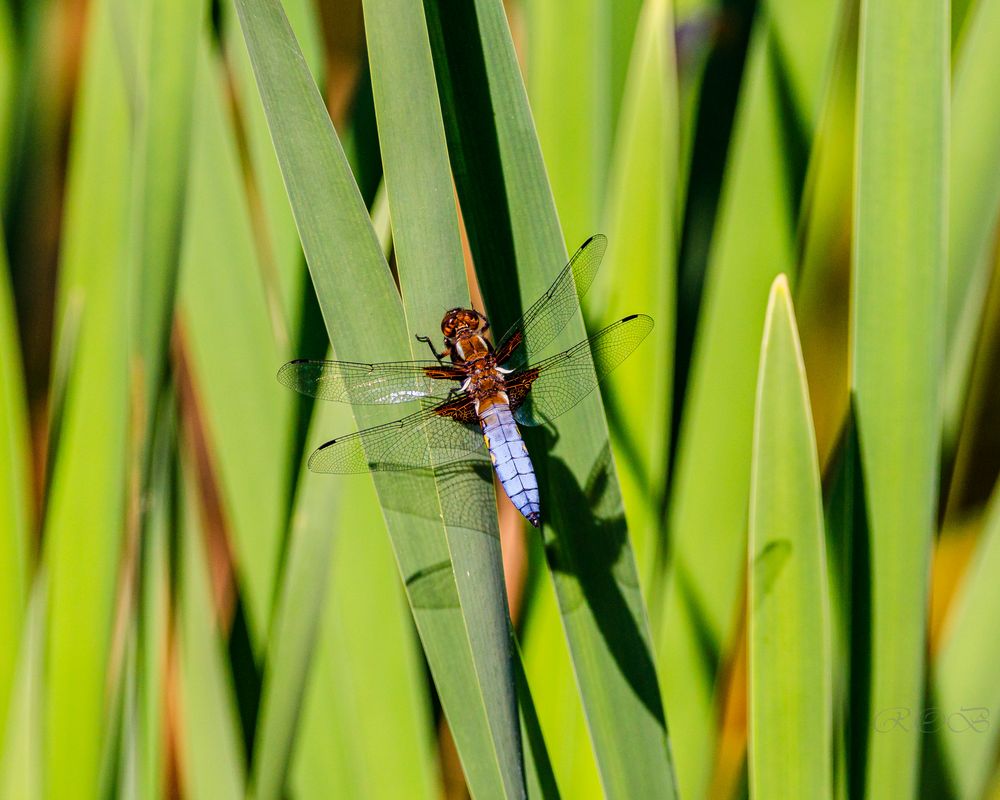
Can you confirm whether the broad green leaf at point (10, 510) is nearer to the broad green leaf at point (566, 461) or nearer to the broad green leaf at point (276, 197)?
the broad green leaf at point (276, 197)

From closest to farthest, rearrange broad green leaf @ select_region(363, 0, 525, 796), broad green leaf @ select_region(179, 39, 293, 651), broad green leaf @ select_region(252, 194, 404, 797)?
broad green leaf @ select_region(363, 0, 525, 796) → broad green leaf @ select_region(252, 194, 404, 797) → broad green leaf @ select_region(179, 39, 293, 651)

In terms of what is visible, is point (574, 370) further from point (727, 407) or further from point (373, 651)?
point (373, 651)

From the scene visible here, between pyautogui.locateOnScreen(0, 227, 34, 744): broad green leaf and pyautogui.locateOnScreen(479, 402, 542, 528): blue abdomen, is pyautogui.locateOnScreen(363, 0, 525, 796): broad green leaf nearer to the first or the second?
pyautogui.locateOnScreen(479, 402, 542, 528): blue abdomen

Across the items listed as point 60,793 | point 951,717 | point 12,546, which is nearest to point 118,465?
point 12,546

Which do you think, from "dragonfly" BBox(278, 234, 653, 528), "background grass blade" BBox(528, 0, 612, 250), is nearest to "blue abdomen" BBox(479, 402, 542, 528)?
"dragonfly" BBox(278, 234, 653, 528)

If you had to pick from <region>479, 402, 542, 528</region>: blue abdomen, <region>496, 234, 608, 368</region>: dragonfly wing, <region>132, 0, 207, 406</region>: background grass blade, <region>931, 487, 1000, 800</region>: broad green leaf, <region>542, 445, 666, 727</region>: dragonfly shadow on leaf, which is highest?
<region>132, 0, 207, 406</region>: background grass blade

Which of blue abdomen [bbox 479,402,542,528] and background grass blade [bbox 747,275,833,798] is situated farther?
blue abdomen [bbox 479,402,542,528]

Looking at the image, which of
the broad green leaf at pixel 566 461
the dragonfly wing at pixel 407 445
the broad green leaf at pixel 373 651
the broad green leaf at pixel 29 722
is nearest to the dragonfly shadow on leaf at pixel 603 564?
the broad green leaf at pixel 566 461

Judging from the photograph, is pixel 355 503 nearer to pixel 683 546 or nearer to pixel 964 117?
pixel 683 546
